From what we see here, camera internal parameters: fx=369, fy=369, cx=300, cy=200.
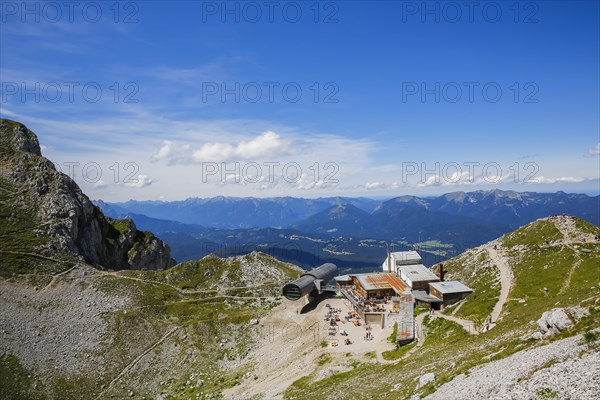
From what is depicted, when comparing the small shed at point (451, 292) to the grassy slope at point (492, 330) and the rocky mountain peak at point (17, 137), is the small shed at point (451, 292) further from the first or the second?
the rocky mountain peak at point (17, 137)

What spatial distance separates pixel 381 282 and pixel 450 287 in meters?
20.5

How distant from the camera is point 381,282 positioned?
328ft

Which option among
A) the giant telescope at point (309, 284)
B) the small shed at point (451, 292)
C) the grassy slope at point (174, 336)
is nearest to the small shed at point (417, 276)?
the small shed at point (451, 292)

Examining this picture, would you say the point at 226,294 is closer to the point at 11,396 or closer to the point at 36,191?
the point at 11,396

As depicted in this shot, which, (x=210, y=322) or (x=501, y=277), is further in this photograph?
(x=210, y=322)

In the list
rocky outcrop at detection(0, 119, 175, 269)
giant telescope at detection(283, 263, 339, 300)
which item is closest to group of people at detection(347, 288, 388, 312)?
giant telescope at detection(283, 263, 339, 300)

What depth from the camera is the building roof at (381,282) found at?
95.3m

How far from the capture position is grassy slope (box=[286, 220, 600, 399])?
126 ft

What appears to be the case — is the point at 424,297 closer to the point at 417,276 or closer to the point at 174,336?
the point at 417,276

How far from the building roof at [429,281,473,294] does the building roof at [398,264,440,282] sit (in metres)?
6.46

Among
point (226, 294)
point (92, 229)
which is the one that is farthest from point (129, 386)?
point (92, 229)

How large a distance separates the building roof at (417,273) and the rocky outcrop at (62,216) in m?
102

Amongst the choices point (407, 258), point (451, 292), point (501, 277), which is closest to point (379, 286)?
point (407, 258)

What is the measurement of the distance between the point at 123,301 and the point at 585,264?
10884 cm
